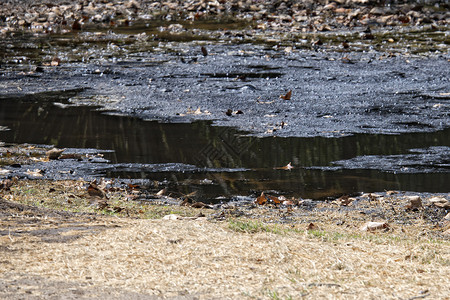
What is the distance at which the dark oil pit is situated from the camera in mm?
7570

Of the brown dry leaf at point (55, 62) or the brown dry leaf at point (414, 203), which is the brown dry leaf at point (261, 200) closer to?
the brown dry leaf at point (414, 203)

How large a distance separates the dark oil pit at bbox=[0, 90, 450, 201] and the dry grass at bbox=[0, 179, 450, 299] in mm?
1993

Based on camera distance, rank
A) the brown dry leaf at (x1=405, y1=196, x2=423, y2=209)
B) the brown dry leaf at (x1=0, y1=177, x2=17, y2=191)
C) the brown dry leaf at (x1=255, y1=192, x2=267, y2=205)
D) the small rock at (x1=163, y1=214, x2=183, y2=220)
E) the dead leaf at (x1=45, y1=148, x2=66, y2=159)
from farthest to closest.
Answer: the dead leaf at (x1=45, y1=148, x2=66, y2=159) < the brown dry leaf at (x1=0, y1=177, x2=17, y2=191) < the brown dry leaf at (x1=255, y1=192, x2=267, y2=205) < the brown dry leaf at (x1=405, y1=196, x2=423, y2=209) < the small rock at (x1=163, y1=214, x2=183, y2=220)

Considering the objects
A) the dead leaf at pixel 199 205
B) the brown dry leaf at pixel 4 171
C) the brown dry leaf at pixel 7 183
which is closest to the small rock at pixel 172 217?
the dead leaf at pixel 199 205

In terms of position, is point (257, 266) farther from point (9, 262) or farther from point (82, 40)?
point (82, 40)

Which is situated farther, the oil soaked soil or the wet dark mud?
the oil soaked soil

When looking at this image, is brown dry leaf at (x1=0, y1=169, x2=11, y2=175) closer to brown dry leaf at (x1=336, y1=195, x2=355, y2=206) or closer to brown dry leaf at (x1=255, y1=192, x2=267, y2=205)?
brown dry leaf at (x1=255, y1=192, x2=267, y2=205)

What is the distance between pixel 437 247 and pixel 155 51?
36.8 feet

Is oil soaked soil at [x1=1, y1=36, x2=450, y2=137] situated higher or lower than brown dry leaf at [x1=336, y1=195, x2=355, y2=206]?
lower

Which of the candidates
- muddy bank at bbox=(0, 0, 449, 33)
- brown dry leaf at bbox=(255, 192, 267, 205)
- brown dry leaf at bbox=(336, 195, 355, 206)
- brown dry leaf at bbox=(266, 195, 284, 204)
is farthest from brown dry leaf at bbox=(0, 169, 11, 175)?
muddy bank at bbox=(0, 0, 449, 33)

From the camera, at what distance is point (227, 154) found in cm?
873

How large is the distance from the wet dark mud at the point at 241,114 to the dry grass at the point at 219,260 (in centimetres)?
205

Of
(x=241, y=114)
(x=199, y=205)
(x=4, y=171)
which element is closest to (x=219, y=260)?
(x=199, y=205)

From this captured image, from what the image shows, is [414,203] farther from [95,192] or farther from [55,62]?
[55,62]
